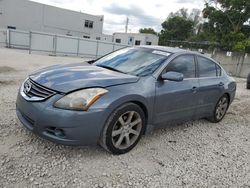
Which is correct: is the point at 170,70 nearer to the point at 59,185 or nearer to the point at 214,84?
the point at 214,84

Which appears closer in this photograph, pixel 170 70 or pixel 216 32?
pixel 170 70

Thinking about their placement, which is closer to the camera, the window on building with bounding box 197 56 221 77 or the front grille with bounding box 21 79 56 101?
the front grille with bounding box 21 79 56 101

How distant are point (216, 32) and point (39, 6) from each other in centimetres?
2504

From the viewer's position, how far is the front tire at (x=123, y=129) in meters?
2.79

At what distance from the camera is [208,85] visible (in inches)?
164

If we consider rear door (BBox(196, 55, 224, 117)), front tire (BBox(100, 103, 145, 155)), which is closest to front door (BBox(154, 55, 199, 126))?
rear door (BBox(196, 55, 224, 117))

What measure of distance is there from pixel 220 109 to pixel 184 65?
Result: 1.69 metres

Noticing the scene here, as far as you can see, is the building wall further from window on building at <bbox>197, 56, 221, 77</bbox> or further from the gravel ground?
window on building at <bbox>197, 56, 221, 77</bbox>

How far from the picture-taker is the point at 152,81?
3166mm

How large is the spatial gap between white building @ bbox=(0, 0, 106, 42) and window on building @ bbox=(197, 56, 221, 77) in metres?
33.2

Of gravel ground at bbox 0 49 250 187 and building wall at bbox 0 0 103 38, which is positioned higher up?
building wall at bbox 0 0 103 38

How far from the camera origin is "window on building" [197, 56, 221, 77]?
163 inches

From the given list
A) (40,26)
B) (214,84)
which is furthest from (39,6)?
(214,84)

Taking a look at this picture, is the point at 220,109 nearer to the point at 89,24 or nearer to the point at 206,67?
the point at 206,67
